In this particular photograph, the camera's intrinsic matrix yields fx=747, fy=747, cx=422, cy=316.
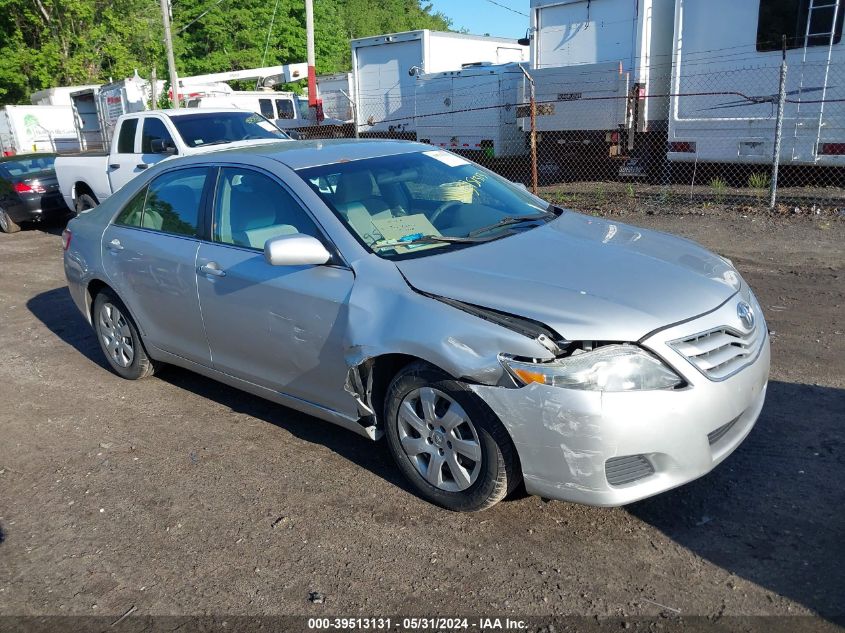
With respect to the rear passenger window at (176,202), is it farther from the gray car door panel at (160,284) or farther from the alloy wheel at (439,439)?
the alloy wheel at (439,439)

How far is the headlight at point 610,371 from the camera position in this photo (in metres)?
3.01

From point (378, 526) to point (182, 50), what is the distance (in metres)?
42.1

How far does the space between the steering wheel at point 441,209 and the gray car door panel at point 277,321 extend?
2.34 ft

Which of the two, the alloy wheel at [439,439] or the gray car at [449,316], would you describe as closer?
the gray car at [449,316]

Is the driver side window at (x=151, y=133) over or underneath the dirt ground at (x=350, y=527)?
over

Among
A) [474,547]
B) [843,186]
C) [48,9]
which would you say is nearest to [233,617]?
[474,547]

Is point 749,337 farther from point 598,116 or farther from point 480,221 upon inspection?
point 598,116

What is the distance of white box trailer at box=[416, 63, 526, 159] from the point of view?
15.1 metres

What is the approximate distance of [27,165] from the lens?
14.1m

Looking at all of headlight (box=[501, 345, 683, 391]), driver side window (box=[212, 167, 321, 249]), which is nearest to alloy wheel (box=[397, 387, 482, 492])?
headlight (box=[501, 345, 683, 391])

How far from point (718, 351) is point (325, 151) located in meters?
2.65

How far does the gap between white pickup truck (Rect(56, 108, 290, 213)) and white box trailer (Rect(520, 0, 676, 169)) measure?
5.48 m

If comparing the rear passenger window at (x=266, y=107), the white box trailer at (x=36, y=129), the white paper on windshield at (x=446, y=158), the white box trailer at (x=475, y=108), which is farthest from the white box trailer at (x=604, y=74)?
the white box trailer at (x=36, y=129)

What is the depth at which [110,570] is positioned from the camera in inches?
133
